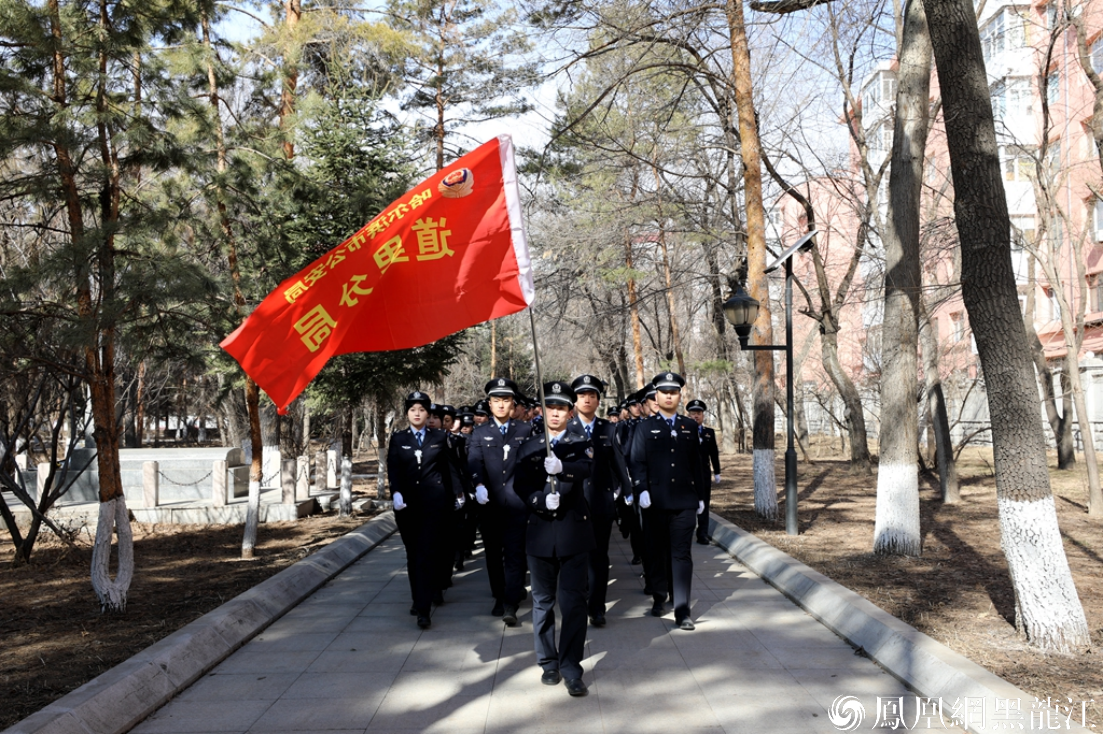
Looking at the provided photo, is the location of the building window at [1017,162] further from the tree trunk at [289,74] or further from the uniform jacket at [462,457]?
the tree trunk at [289,74]

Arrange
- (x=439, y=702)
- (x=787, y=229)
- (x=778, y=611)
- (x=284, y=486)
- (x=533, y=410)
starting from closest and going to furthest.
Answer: (x=439, y=702) → (x=778, y=611) → (x=533, y=410) → (x=284, y=486) → (x=787, y=229)

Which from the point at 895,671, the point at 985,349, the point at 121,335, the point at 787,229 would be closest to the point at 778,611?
the point at 895,671

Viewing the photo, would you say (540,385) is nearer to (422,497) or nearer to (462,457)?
(422,497)

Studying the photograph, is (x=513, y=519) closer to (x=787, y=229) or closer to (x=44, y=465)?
(x=44, y=465)

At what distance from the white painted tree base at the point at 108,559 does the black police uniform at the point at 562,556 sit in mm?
4282

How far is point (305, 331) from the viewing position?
614cm

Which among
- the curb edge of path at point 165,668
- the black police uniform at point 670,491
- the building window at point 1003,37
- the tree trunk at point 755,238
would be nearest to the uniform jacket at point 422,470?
the curb edge of path at point 165,668

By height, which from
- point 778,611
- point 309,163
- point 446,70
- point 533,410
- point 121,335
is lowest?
point 778,611

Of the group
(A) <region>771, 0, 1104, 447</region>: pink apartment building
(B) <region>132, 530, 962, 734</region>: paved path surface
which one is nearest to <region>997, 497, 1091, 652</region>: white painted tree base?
(B) <region>132, 530, 962, 734</region>: paved path surface

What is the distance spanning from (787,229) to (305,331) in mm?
22392

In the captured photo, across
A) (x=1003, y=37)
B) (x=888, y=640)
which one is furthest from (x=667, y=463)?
(x=1003, y=37)

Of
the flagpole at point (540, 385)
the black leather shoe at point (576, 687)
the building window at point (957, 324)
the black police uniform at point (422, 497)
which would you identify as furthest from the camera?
the building window at point (957, 324)
